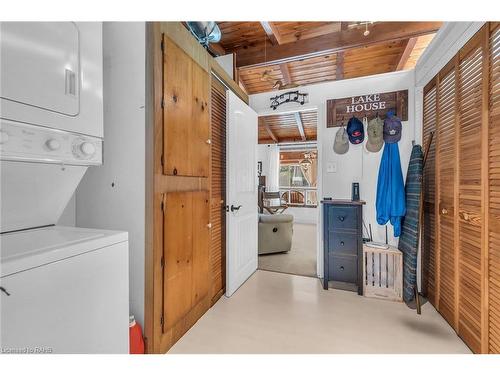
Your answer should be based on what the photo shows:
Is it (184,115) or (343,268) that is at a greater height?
(184,115)

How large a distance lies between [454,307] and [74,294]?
8.31ft

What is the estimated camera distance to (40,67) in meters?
0.91

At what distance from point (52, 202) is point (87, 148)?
0.36m

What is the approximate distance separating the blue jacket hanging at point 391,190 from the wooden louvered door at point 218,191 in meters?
1.73

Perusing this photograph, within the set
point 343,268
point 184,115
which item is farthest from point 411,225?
point 184,115

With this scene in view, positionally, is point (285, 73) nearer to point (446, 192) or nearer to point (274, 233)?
point (274, 233)

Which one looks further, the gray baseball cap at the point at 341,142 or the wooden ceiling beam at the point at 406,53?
the wooden ceiling beam at the point at 406,53

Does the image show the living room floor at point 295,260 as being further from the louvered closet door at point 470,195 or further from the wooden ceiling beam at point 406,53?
the wooden ceiling beam at point 406,53

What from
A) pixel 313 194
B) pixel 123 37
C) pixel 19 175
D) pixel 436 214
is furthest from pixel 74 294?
pixel 313 194

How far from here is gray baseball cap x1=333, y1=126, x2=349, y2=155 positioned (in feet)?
9.06

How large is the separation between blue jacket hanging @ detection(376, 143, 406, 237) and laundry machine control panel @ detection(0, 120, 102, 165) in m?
2.60

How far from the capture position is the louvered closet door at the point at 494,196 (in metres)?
1.36

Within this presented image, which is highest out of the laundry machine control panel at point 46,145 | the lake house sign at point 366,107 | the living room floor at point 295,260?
the lake house sign at point 366,107

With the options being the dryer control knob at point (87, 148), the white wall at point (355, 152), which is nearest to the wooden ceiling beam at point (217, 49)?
the white wall at point (355, 152)
